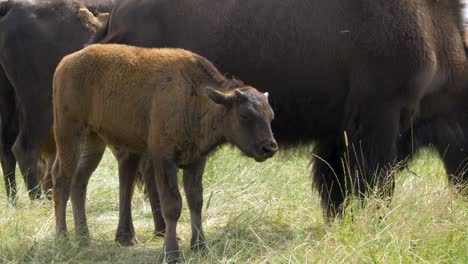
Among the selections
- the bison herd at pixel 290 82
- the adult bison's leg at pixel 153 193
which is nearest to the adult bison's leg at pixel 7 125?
the bison herd at pixel 290 82

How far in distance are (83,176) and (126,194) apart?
1.08 ft

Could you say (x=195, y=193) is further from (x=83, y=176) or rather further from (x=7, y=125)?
(x=7, y=125)

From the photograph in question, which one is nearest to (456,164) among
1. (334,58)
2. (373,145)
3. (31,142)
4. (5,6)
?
(373,145)

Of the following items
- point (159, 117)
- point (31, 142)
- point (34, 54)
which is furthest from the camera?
point (31, 142)

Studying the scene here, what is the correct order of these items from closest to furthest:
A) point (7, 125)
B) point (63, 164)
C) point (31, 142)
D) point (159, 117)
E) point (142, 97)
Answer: point (159, 117) → point (142, 97) → point (63, 164) → point (31, 142) → point (7, 125)

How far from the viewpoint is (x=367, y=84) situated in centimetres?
660

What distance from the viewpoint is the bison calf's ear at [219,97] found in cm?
568

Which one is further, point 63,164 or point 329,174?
point 329,174

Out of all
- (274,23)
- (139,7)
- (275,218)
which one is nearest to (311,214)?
(275,218)

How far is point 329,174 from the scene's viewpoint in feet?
Result: 23.0

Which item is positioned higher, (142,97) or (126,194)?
(142,97)

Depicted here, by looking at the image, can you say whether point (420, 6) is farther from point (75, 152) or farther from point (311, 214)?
point (75, 152)

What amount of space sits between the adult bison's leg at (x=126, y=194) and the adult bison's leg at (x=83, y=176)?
19cm

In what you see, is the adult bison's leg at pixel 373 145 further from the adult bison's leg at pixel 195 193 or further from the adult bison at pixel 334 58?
the adult bison's leg at pixel 195 193
